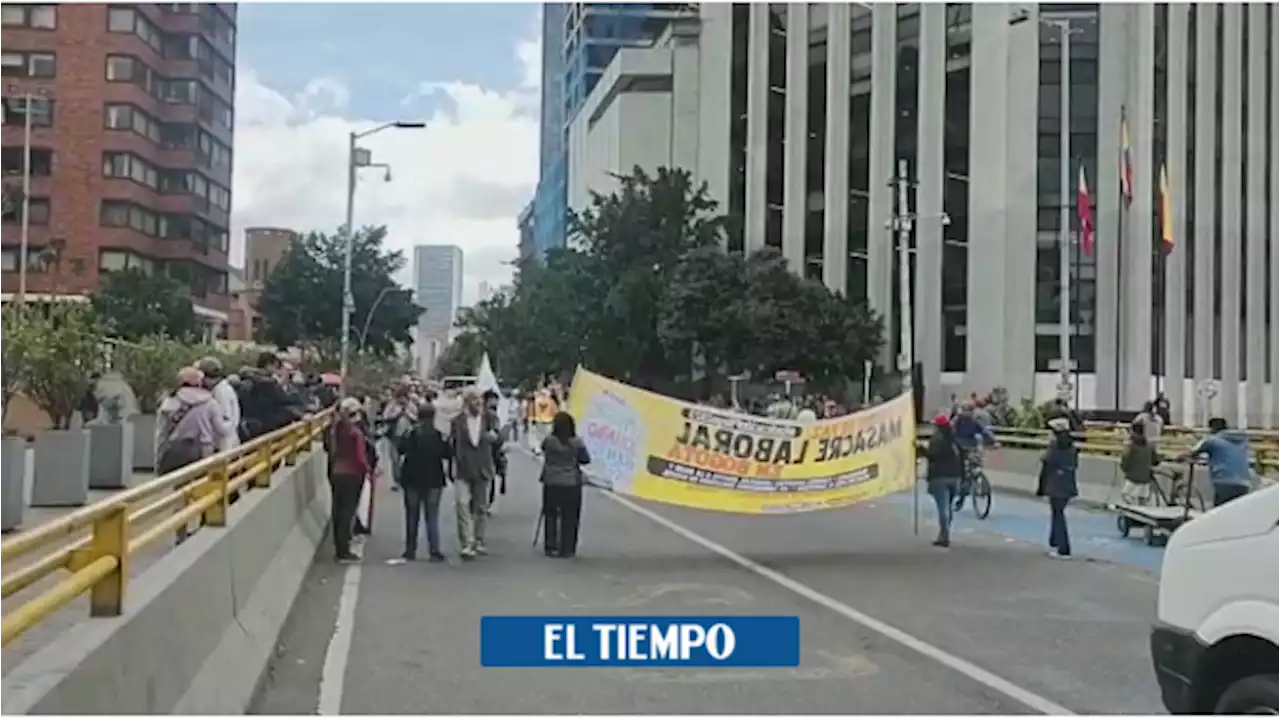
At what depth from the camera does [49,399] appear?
2042cm

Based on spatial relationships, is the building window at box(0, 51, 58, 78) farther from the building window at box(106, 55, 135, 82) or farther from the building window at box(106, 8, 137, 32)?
the building window at box(106, 8, 137, 32)

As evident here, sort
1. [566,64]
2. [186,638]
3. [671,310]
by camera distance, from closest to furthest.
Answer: [186,638] < [671,310] < [566,64]

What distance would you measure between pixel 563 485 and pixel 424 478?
148 centimetres

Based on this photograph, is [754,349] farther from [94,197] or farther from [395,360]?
[94,197]

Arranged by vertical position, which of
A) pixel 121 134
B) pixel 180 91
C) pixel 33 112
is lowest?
pixel 33 112

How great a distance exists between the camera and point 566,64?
144 m

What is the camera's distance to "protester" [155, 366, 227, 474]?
44.5 feet

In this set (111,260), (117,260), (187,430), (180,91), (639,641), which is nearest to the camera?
(639,641)

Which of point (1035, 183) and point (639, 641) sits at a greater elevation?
point (1035, 183)

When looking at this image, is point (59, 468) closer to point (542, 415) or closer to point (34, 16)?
point (542, 415)

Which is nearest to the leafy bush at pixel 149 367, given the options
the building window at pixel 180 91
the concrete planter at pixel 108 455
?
the concrete planter at pixel 108 455

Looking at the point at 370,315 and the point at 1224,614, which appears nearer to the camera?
the point at 1224,614

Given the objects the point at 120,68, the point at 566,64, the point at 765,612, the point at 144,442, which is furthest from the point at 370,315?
the point at 566,64

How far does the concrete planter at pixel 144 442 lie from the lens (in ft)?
91.7
